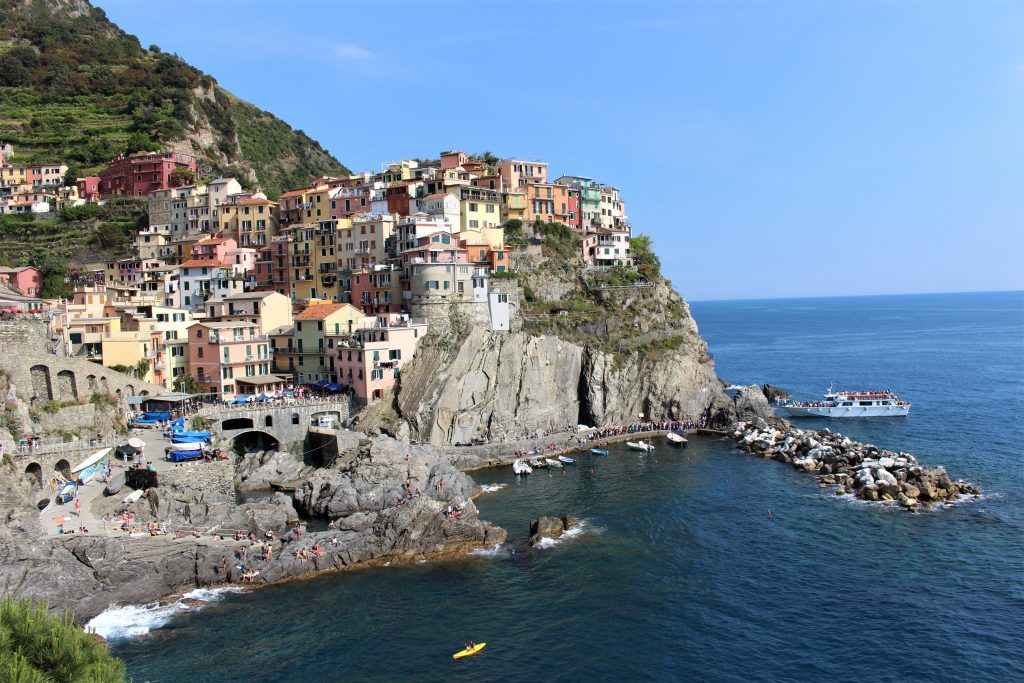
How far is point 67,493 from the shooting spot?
44.0 metres

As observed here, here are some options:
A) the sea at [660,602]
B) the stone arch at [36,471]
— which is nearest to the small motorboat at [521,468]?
the sea at [660,602]

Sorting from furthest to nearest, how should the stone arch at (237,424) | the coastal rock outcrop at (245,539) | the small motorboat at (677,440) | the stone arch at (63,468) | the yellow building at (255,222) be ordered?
the yellow building at (255,222)
the small motorboat at (677,440)
the stone arch at (237,424)
the stone arch at (63,468)
the coastal rock outcrop at (245,539)

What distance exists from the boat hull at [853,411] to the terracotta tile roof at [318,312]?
156 ft

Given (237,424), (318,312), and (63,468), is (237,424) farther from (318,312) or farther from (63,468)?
(63,468)

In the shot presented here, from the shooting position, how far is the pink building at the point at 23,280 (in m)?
76.6

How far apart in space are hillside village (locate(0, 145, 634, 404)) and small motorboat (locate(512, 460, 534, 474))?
44.0 feet

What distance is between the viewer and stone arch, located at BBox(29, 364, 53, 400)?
51531mm

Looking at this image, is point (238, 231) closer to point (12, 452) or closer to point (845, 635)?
point (12, 452)

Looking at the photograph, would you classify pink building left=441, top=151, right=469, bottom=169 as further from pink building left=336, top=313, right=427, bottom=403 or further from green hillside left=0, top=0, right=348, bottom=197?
green hillside left=0, top=0, right=348, bottom=197

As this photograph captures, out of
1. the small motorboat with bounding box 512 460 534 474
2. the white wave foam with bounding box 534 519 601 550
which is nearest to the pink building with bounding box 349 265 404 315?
the small motorboat with bounding box 512 460 534 474

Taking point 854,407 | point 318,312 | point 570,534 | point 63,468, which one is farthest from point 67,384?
point 854,407

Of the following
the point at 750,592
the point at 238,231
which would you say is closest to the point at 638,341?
the point at 750,592

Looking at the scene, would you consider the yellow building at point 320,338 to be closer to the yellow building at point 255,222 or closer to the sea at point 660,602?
the sea at point 660,602

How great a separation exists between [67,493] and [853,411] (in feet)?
231
